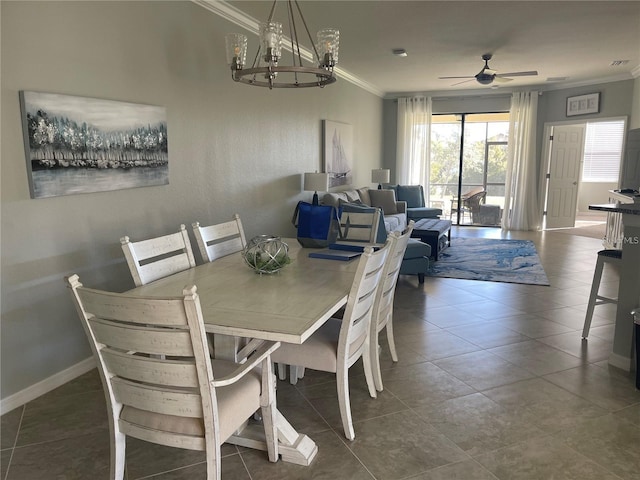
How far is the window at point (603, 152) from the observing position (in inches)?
420

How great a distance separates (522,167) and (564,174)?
79 centimetres

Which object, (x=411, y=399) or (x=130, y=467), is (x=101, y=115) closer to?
(x=130, y=467)

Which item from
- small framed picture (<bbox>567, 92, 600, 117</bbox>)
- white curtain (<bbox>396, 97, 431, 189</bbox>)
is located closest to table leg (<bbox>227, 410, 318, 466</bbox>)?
white curtain (<bbox>396, 97, 431, 189</bbox>)

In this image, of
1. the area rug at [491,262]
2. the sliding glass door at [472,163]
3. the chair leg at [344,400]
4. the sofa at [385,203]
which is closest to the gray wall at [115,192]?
the chair leg at [344,400]

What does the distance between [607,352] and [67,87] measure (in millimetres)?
3859

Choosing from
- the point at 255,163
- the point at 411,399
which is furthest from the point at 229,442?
the point at 255,163

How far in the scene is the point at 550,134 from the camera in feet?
28.2

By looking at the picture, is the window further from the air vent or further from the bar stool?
the bar stool

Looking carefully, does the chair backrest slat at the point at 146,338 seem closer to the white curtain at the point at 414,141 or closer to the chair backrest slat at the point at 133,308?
the chair backrest slat at the point at 133,308

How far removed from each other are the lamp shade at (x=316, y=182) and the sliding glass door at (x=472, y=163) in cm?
466

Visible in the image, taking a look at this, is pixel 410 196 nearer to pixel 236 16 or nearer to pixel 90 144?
pixel 236 16

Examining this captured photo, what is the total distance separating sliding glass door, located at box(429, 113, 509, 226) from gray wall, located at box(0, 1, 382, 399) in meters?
5.63

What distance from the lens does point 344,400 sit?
218cm

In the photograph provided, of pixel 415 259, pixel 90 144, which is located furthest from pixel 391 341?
pixel 90 144
